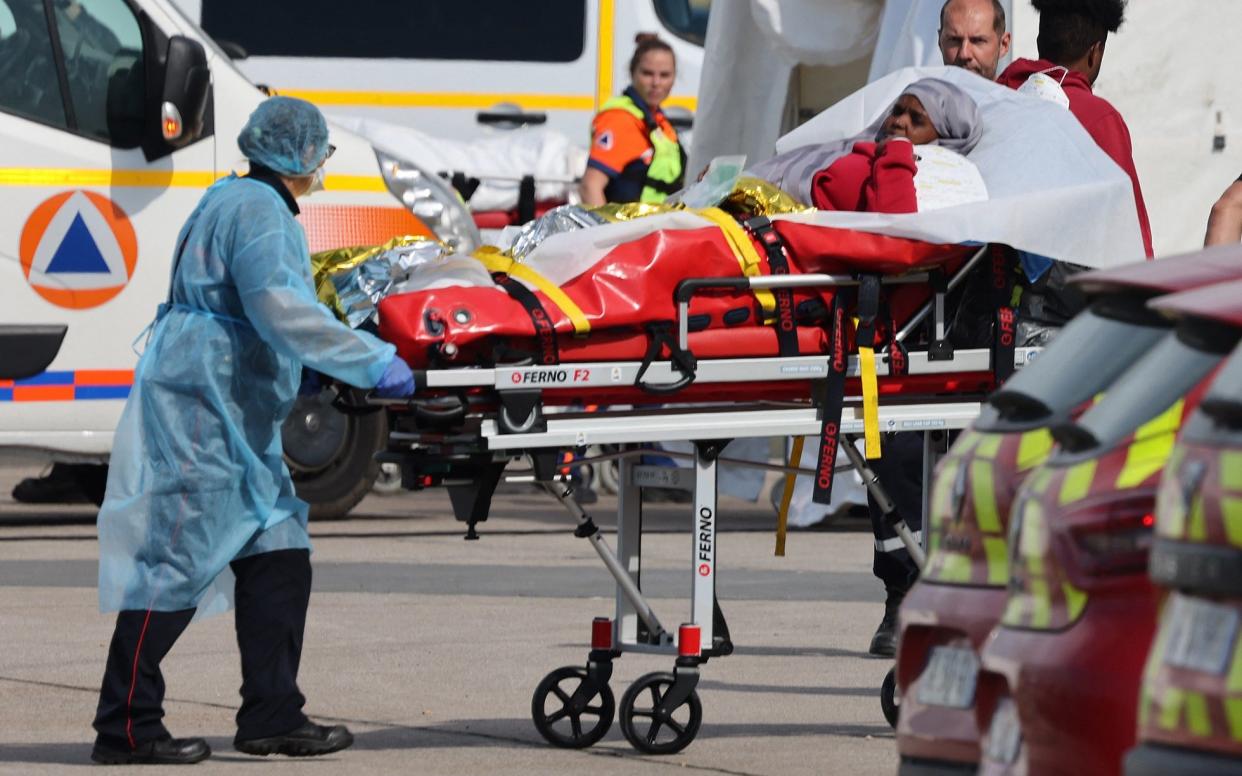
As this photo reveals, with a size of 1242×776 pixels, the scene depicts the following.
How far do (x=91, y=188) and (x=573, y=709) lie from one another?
18.7ft

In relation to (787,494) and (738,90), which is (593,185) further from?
(787,494)

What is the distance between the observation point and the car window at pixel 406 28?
1467 centimetres

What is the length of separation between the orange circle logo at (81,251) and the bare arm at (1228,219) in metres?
5.91

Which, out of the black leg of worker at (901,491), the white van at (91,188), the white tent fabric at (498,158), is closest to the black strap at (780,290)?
the black leg of worker at (901,491)

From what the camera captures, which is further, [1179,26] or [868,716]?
[1179,26]

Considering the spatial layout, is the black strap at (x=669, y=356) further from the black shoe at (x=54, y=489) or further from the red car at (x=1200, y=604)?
the black shoe at (x=54, y=489)

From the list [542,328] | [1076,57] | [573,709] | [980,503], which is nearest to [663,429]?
[542,328]

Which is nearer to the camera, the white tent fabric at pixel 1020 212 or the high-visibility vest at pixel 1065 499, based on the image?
the high-visibility vest at pixel 1065 499

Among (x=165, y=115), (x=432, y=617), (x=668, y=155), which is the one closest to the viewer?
(x=432, y=617)

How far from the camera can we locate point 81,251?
11586 millimetres

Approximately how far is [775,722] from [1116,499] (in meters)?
3.36

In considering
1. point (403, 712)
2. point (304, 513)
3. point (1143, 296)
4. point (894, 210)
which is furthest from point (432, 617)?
point (1143, 296)

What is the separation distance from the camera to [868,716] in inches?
281

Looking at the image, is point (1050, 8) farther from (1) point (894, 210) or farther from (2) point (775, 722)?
(2) point (775, 722)
